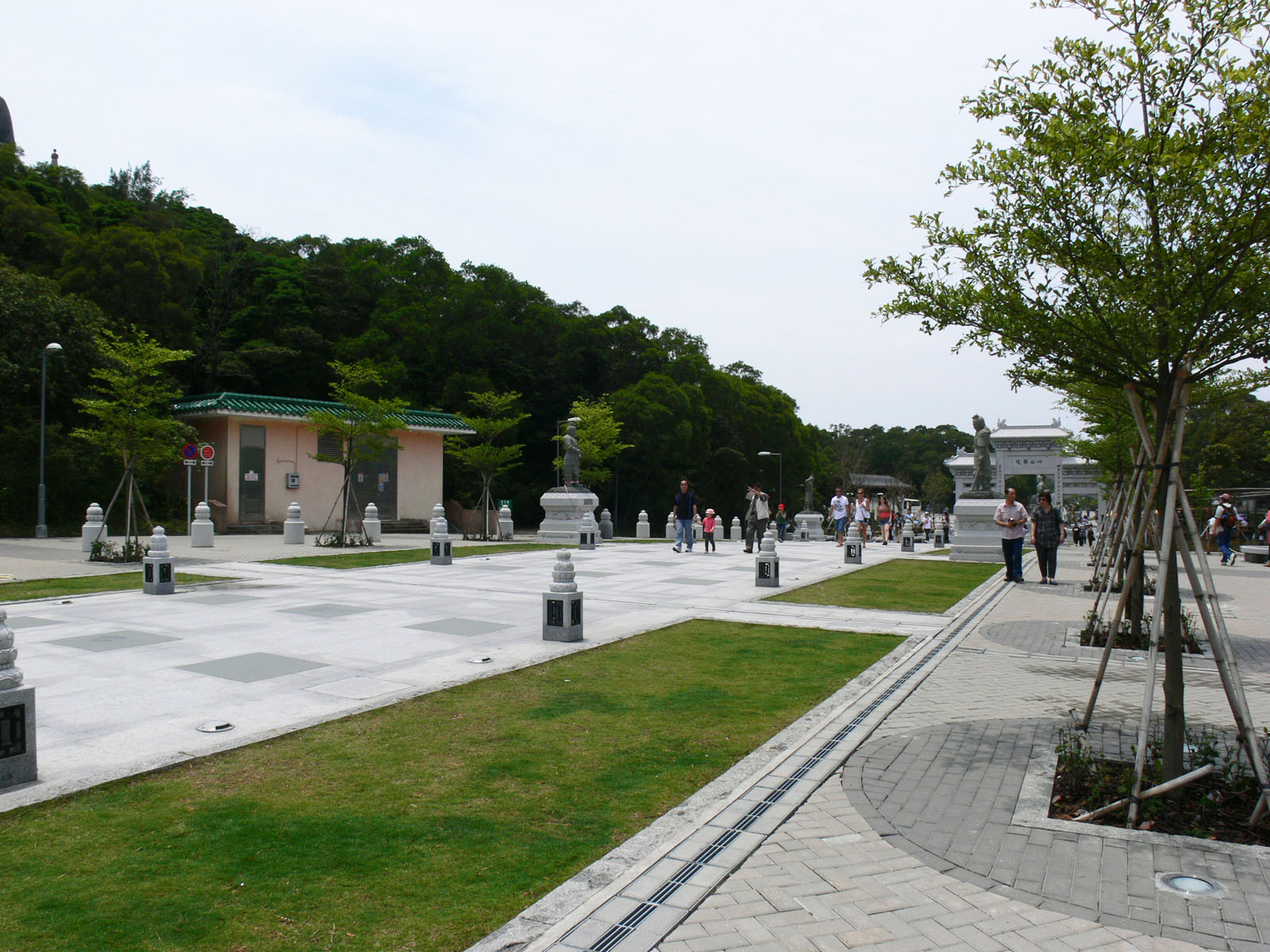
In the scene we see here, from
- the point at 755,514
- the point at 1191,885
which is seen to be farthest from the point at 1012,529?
the point at 1191,885

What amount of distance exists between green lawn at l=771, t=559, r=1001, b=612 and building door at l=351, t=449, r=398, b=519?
22404 mm

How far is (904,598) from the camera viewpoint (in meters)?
13.8

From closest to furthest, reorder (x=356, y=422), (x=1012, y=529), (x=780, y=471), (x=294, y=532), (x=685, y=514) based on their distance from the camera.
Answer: (x=1012, y=529), (x=356, y=422), (x=685, y=514), (x=294, y=532), (x=780, y=471)

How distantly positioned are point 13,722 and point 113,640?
4.92 metres

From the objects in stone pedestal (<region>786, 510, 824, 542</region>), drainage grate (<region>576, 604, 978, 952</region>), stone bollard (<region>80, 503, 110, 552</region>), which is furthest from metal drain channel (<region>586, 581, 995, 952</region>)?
stone pedestal (<region>786, 510, 824, 542</region>)

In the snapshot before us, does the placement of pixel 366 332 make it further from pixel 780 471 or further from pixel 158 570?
pixel 158 570

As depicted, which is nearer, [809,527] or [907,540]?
[907,540]

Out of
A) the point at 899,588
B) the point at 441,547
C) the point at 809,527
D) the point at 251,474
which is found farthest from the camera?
the point at 809,527

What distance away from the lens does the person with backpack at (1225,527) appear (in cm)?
2495

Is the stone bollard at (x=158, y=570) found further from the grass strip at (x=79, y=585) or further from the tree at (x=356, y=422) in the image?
the tree at (x=356, y=422)

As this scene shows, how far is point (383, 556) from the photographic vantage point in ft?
67.9

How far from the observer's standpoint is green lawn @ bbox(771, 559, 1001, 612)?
13221 mm

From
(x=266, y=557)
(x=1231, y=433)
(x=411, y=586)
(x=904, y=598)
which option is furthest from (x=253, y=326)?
(x=1231, y=433)

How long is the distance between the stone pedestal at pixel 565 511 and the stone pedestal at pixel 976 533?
1136 centimetres
